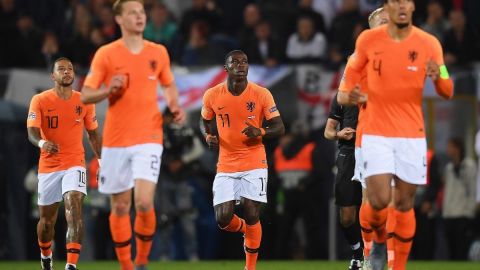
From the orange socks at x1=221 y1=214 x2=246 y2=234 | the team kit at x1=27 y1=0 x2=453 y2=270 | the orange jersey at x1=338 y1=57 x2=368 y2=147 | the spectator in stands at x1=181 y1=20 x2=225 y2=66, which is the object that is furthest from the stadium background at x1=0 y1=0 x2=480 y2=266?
the team kit at x1=27 y1=0 x2=453 y2=270

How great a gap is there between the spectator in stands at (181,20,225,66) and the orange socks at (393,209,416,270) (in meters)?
9.43

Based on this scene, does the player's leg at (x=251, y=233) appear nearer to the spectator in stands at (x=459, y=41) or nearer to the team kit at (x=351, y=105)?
the team kit at (x=351, y=105)

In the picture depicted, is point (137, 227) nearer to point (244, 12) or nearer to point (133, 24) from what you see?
point (133, 24)

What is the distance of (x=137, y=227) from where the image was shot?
38.2 ft

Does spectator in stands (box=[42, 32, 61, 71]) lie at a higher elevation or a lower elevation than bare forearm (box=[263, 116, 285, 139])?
higher

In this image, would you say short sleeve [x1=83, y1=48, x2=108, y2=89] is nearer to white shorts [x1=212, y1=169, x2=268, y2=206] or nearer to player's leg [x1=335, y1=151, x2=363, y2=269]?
white shorts [x1=212, y1=169, x2=268, y2=206]

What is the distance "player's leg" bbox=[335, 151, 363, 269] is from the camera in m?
14.5

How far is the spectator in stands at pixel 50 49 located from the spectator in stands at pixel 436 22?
6306 mm

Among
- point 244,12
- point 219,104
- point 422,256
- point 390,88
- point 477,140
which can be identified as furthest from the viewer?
point 244,12

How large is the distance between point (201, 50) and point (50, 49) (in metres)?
2.59

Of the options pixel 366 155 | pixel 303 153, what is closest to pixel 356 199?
pixel 366 155

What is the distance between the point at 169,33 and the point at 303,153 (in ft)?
11.1

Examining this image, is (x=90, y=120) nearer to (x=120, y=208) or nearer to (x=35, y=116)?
(x=35, y=116)

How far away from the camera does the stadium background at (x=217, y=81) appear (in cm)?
2006
